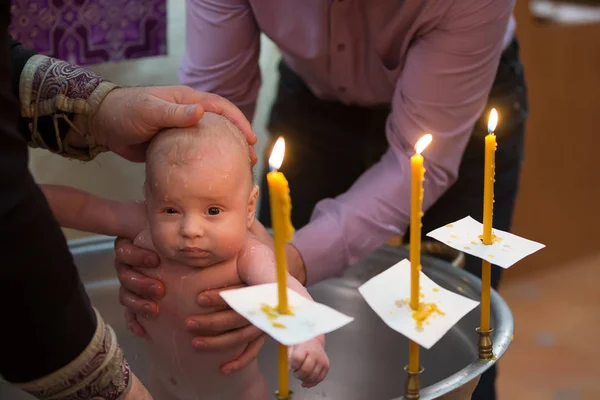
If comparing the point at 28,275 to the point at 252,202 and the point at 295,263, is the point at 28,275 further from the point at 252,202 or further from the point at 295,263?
the point at 295,263

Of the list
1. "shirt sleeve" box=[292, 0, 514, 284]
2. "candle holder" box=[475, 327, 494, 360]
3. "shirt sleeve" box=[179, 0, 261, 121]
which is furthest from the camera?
"shirt sleeve" box=[179, 0, 261, 121]

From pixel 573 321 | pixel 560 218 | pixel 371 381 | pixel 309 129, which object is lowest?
pixel 573 321

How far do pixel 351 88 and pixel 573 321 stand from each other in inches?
55.6

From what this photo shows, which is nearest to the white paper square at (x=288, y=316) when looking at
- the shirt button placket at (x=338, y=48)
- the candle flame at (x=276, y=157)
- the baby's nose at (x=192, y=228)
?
the candle flame at (x=276, y=157)

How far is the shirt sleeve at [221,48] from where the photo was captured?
117 cm

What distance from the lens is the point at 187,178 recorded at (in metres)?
0.88

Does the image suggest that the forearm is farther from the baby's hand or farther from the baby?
the baby's hand

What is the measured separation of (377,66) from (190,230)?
0.48 meters

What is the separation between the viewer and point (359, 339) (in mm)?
1160

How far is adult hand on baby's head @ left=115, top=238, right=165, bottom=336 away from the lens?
97 cm

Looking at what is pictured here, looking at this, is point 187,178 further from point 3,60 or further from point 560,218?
point 560,218

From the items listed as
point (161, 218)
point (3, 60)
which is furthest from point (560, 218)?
point (3, 60)

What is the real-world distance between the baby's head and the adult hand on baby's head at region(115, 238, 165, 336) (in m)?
0.05

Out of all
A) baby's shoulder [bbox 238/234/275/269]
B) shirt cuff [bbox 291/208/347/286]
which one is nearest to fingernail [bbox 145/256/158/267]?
baby's shoulder [bbox 238/234/275/269]
